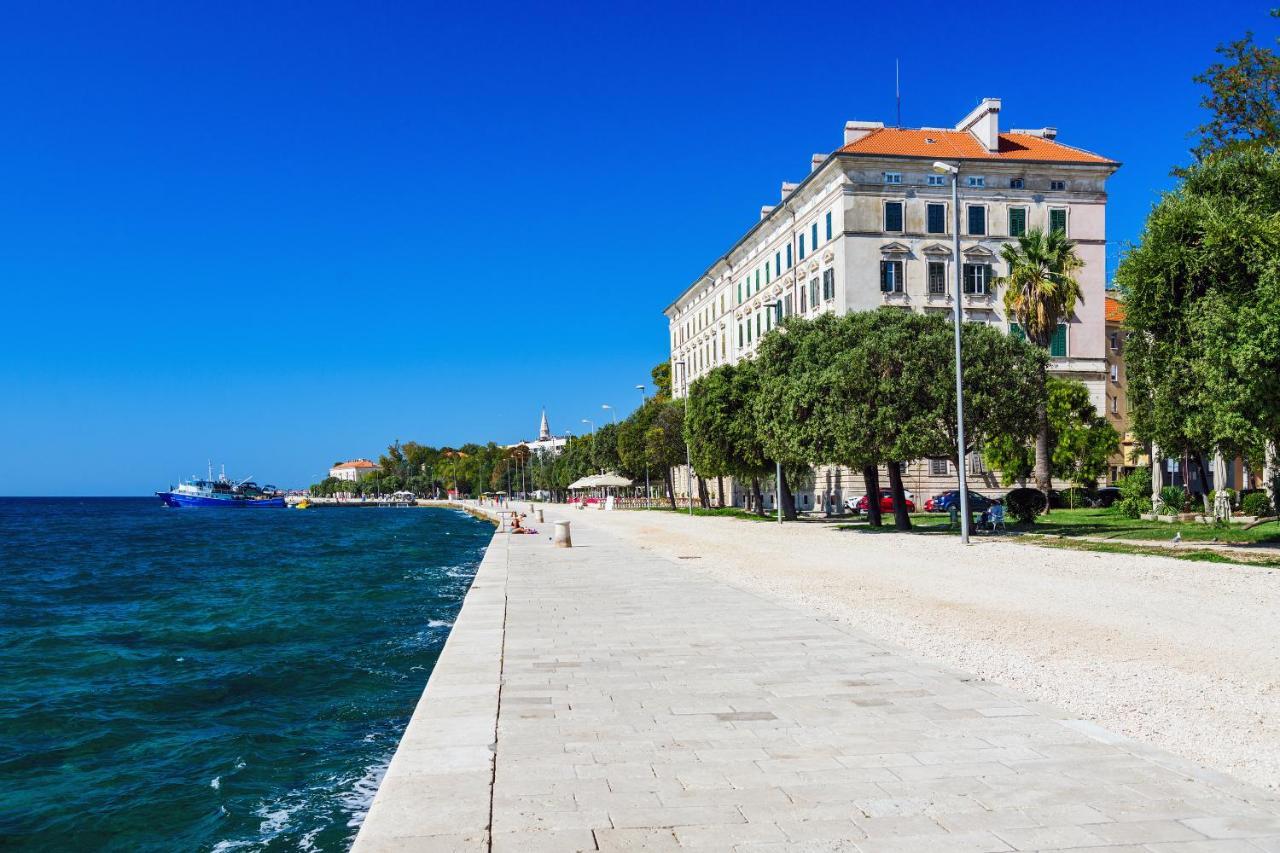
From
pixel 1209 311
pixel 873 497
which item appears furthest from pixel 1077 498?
pixel 1209 311

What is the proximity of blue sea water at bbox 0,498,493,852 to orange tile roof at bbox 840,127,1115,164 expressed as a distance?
1423 inches

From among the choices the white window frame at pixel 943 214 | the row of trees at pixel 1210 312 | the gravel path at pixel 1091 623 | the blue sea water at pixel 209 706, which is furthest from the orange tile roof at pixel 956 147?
the blue sea water at pixel 209 706

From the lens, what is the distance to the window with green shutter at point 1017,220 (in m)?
52.4

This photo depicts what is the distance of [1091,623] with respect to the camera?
39.6 feet

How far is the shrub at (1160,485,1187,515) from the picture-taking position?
112 ft

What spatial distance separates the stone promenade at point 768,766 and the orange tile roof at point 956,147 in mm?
46634

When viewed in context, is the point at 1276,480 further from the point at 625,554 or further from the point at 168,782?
the point at 168,782

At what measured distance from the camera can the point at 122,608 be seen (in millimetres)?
25078

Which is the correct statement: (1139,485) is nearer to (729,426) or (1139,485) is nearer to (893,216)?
(729,426)

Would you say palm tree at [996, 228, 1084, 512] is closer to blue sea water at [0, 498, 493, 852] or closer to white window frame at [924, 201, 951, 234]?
white window frame at [924, 201, 951, 234]

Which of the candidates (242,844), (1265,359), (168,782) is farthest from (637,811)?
(1265,359)

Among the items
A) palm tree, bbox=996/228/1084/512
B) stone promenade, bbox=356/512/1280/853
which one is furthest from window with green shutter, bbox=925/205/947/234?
stone promenade, bbox=356/512/1280/853

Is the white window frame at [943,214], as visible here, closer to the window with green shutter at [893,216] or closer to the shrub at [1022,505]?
the window with green shutter at [893,216]

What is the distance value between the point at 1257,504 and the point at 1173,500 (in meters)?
2.96
